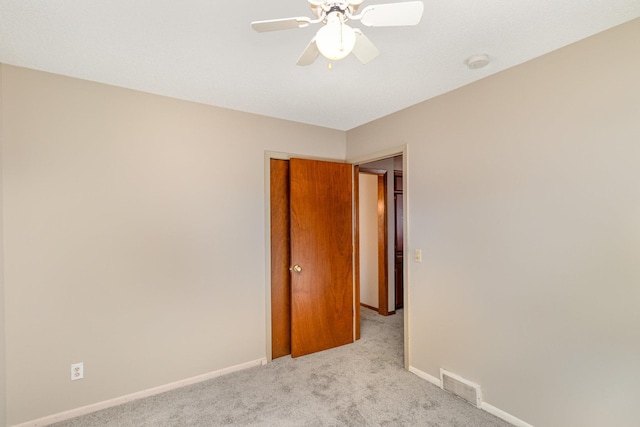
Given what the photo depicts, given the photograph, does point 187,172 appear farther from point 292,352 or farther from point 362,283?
point 362,283

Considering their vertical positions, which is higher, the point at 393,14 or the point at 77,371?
the point at 393,14

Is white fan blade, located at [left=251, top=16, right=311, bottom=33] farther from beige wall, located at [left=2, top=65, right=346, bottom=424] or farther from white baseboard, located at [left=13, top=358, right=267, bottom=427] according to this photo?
white baseboard, located at [left=13, top=358, right=267, bottom=427]

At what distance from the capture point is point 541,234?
1.96 m

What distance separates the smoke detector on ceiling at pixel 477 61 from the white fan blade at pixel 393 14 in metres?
1.00

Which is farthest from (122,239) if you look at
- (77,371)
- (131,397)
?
(131,397)

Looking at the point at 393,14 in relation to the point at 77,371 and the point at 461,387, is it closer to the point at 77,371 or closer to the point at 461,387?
the point at 461,387

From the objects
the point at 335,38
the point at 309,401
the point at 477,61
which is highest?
the point at 477,61

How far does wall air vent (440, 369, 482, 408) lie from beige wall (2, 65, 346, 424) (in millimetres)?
1708

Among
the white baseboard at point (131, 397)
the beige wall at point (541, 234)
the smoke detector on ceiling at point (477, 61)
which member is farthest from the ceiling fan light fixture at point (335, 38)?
the white baseboard at point (131, 397)

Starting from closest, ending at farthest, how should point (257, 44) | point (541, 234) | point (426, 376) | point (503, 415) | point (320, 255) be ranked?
point (257, 44) < point (541, 234) < point (503, 415) < point (426, 376) < point (320, 255)

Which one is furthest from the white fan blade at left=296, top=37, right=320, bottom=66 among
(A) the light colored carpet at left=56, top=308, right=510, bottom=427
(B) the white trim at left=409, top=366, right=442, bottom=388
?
(B) the white trim at left=409, top=366, right=442, bottom=388

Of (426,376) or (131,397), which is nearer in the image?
(131,397)

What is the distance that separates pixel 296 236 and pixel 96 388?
2011 mm

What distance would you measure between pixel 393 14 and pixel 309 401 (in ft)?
8.50
